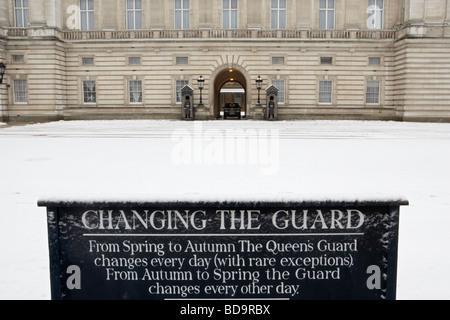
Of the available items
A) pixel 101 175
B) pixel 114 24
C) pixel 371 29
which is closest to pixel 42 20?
pixel 114 24

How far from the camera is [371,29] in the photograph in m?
33.6

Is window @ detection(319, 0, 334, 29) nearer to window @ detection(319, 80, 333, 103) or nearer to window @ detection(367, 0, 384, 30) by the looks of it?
window @ detection(367, 0, 384, 30)

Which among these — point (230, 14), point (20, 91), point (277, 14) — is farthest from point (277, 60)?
point (20, 91)

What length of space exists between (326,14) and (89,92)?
70.3 ft

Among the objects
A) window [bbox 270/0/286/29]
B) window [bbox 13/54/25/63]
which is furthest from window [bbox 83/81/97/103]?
window [bbox 270/0/286/29]

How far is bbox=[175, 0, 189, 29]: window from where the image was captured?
34031 millimetres

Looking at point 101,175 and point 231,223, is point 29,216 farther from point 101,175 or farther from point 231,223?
point 231,223

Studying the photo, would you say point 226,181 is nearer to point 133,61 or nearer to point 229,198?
point 229,198

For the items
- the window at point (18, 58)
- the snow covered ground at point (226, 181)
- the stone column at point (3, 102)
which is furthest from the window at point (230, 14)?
the snow covered ground at point (226, 181)

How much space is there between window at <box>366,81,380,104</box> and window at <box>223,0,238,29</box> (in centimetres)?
1257

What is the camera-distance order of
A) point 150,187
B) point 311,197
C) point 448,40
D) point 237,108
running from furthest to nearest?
point 237,108 → point 448,40 → point 150,187 → point 311,197

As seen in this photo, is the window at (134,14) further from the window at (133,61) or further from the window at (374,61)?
the window at (374,61)
